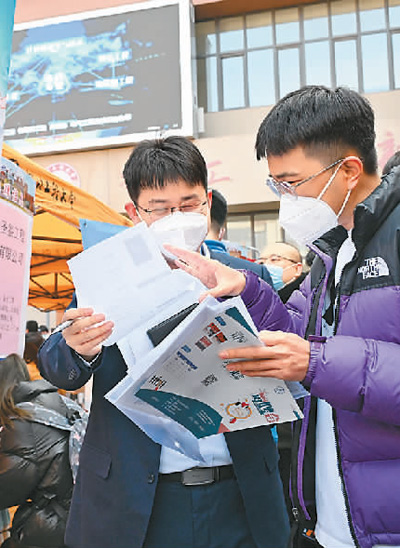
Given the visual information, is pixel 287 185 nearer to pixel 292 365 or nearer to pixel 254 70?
pixel 292 365

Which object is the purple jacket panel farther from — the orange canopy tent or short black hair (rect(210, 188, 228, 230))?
short black hair (rect(210, 188, 228, 230))

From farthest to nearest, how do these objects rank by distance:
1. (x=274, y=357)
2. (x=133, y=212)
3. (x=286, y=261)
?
(x=286, y=261) < (x=133, y=212) < (x=274, y=357)

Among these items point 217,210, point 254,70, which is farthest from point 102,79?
point 217,210

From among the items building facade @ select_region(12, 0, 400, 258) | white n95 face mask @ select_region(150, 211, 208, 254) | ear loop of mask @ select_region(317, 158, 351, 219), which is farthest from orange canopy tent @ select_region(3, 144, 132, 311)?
building facade @ select_region(12, 0, 400, 258)

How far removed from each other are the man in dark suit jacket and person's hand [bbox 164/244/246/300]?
0.20 meters

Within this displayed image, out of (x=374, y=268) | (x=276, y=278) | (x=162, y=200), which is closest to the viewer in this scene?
(x=374, y=268)

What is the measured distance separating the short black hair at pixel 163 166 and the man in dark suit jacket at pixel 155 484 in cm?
21

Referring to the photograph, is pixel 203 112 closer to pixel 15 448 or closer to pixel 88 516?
pixel 15 448

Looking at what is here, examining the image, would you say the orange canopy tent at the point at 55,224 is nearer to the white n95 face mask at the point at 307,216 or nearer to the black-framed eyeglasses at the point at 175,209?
the black-framed eyeglasses at the point at 175,209

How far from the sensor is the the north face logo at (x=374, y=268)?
111 centimetres

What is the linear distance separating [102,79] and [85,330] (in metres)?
10.8

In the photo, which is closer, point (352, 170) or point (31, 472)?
point (352, 170)

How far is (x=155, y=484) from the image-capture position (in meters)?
1.40

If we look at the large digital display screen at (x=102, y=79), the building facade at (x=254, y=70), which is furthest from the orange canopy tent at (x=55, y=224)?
the large digital display screen at (x=102, y=79)
